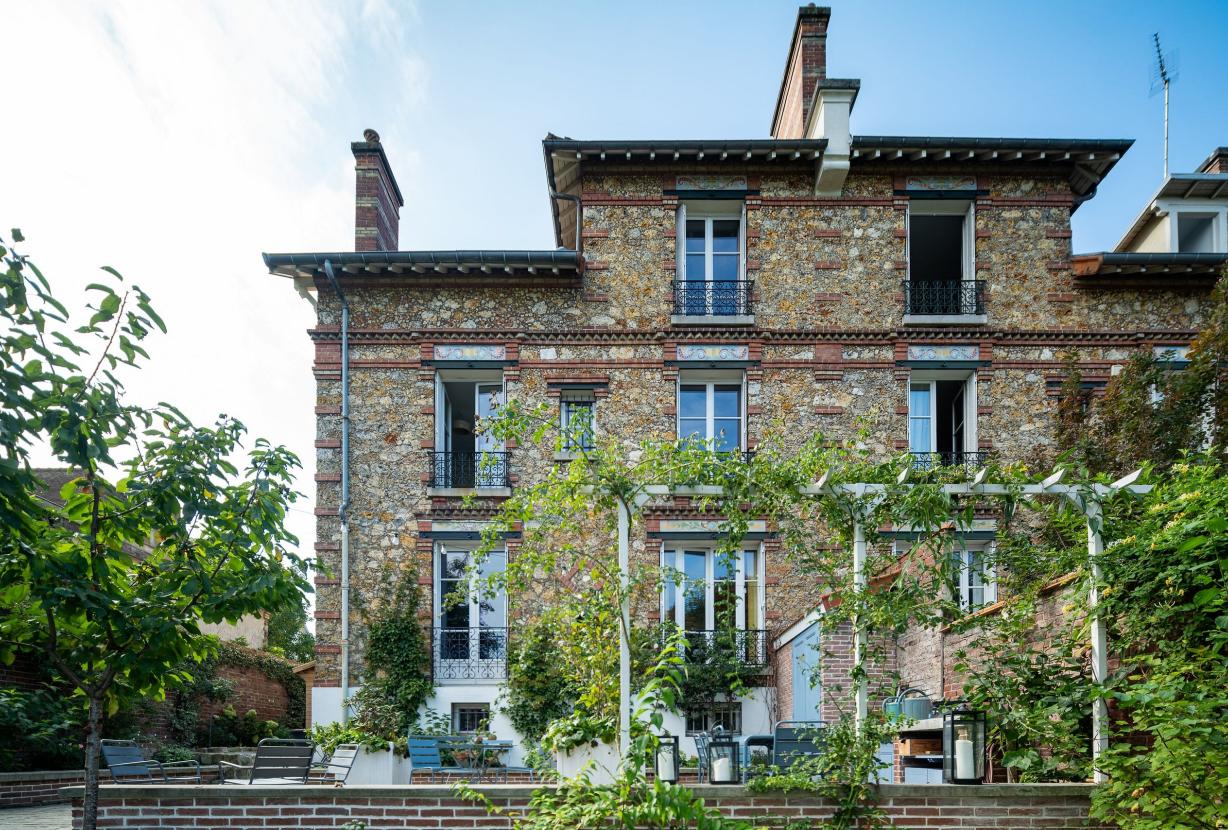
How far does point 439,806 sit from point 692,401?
9.49 meters

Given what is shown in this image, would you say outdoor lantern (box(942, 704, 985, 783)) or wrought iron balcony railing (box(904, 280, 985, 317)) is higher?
wrought iron balcony railing (box(904, 280, 985, 317))

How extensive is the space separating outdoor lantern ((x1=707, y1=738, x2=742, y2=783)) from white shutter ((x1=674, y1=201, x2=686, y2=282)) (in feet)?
31.4

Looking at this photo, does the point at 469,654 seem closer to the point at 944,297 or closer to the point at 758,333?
the point at 758,333

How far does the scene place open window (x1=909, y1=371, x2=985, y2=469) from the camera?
14.6 m

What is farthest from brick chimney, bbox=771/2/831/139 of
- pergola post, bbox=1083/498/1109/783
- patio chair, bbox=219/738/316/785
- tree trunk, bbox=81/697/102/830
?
tree trunk, bbox=81/697/102/830

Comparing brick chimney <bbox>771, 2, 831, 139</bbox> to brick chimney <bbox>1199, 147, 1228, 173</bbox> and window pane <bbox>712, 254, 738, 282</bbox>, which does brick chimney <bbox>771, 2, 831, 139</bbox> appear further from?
brick chimney <bbox>1199, 147, 1228, 173</bbox>

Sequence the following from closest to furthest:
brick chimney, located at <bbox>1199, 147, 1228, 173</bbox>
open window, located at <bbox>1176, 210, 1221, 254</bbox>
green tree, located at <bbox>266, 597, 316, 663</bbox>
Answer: open window, located at <bbox>1176, 210, 1221, 254</bbox> → brick chimney, located at <bbox>1199, 147, 1228, 173</bbox> → green tree, located at <bbox>266, 597, 316, 663</bbox>

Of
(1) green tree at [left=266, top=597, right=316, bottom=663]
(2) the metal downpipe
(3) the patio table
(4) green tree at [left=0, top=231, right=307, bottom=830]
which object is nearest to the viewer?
(4) green tree at [left=0, top=231, right=307, bottom=830]

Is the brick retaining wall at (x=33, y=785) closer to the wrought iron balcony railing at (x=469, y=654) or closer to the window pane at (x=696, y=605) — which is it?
the wrought iron balcony railing at (x=469, y=654)

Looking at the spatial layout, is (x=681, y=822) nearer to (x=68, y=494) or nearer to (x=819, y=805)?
(x=819, y=805)

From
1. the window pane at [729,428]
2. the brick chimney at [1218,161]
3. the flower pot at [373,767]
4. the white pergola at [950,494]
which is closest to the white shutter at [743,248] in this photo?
the window pane at [729,428]

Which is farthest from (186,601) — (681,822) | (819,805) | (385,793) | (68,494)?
(819,805)

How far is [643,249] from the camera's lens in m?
14.9

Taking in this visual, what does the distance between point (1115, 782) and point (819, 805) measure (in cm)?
198
